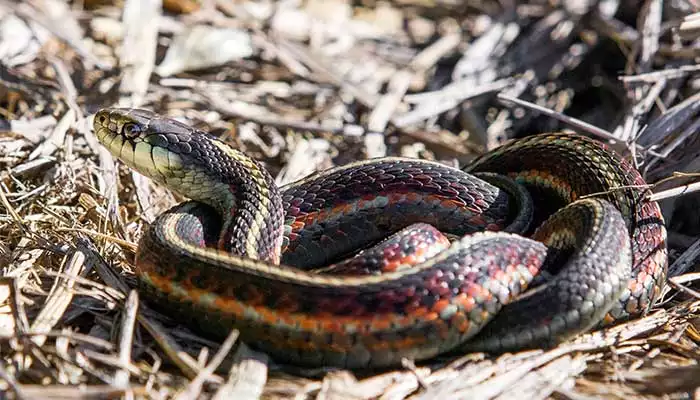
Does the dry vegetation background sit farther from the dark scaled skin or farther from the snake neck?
the snake neck

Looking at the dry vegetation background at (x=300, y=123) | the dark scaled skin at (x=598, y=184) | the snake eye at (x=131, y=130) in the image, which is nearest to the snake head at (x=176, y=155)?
the snake eye at (x=131, y=130)

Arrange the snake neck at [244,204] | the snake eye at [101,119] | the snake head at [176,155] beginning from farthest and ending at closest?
1. the snake eye at [101,119]
2. the snake head at [176,155]
3. the snake neck at [244,204]

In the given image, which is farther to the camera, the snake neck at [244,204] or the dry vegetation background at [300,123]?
the snake neck at [244,204]

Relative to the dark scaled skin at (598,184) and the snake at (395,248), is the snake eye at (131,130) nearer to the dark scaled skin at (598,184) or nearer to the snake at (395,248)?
the snake at (395,248)

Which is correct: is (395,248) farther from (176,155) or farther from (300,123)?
(300,123)

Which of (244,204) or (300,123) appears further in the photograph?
(300,123)

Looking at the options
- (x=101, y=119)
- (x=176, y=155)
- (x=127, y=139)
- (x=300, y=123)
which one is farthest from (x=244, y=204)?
(x=300, y=123)

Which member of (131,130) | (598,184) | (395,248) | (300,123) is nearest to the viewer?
(395,248)
